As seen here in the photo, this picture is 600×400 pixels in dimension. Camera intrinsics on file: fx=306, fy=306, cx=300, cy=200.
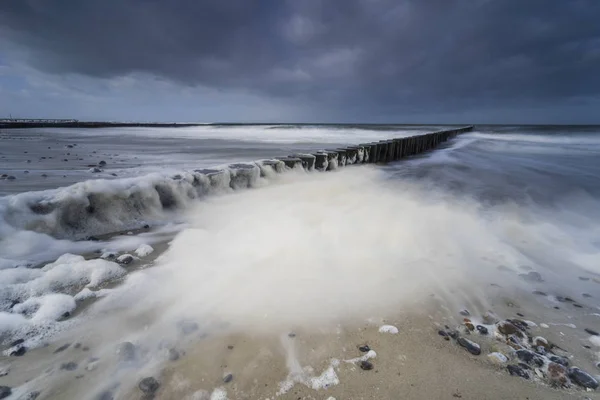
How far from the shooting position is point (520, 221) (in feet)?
15.7

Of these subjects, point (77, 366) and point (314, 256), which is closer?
point (77, 366)

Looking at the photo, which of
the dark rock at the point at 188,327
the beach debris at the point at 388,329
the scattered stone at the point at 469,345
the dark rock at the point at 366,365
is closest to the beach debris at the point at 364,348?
the dark rock at the point at 366,365

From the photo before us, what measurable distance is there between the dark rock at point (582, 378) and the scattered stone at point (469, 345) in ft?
1.51

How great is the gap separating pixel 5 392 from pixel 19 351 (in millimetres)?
337

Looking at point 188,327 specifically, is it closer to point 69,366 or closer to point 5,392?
point 69,366

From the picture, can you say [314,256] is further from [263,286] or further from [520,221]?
[520,221]

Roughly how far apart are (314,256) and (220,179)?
10.8 feet

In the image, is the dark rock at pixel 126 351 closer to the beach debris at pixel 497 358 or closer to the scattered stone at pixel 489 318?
the beach debris at pixel 497 358

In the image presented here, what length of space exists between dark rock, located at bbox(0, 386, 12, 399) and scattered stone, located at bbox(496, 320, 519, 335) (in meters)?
2.93

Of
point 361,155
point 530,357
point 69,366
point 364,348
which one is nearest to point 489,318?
point 530,357

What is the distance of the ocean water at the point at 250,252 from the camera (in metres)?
2.29

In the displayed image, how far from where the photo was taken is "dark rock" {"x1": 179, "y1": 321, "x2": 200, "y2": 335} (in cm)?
208

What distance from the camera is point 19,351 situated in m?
1.83

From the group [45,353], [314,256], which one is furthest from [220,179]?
[45,353]
